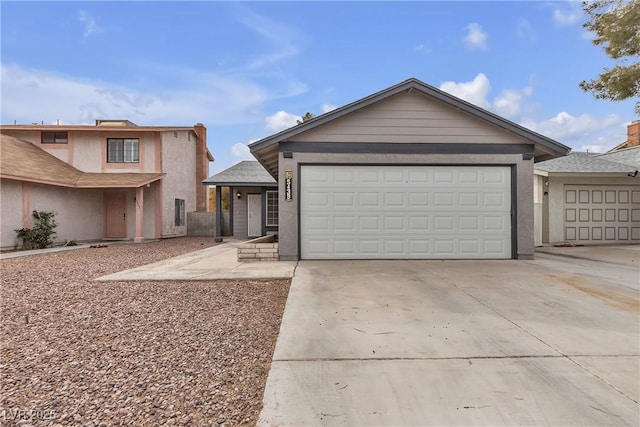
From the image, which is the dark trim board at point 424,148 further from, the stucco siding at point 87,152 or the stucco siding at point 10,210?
the stucco siding at point 87,152

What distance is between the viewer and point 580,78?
450 inches

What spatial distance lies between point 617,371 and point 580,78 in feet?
39.5

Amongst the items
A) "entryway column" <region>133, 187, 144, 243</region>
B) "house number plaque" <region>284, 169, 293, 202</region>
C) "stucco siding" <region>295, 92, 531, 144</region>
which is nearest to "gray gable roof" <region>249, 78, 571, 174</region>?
"stucco siding" <region>295, 92, 531, 144</region>

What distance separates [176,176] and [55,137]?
19.2 feet

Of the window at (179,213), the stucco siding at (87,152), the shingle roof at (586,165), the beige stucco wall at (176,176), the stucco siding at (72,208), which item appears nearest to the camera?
the shingle roof at (586,165)

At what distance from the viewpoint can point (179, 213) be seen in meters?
19.7

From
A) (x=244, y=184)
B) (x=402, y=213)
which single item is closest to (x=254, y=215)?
(x=244, y=184)

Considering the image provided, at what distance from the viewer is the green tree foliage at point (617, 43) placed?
980 centimetres

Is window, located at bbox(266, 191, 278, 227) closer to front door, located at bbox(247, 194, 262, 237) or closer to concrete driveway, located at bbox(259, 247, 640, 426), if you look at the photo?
front door, located at bbox(247, 194, 262, 237)

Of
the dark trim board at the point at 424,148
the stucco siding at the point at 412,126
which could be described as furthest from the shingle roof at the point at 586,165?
the stucco siding at the point at 412,126

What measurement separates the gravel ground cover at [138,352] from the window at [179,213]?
527 inches

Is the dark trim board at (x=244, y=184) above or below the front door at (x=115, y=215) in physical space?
above

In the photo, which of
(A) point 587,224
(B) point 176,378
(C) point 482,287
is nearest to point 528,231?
(C) point 482,287

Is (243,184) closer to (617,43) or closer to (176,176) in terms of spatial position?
(176,176)
